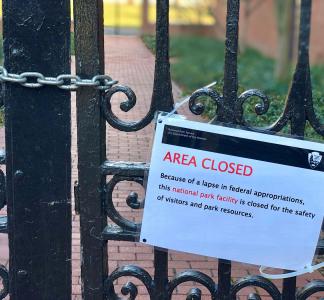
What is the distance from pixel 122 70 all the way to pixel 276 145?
712 mm

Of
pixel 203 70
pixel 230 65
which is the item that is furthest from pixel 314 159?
pixel 203 70

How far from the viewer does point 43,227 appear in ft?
7.07

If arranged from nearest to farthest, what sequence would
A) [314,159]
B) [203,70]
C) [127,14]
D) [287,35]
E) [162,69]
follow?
1. [314,159]
2. [162,69]
3. [127,14]
4. [203,70]
5. [287,35]

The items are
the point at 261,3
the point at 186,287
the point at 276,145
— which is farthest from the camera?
the point at 261,3

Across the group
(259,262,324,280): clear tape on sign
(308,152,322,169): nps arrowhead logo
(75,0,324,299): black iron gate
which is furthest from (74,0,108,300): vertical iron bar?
(308,152,322,169): nps arrowhead logo

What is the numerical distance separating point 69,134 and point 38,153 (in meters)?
0.13

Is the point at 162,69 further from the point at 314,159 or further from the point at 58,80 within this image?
the point at 314,159

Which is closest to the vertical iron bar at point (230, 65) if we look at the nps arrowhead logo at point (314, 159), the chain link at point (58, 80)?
the nps arrowhead logo at point (314, 159)

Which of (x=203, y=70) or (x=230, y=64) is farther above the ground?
(x=230, y=64)

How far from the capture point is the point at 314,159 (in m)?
1.96

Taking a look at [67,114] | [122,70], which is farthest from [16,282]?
[122,70]

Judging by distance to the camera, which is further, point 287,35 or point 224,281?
point 287,35

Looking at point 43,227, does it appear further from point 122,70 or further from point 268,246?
point 268,246

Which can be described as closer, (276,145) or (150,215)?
(276,145)
